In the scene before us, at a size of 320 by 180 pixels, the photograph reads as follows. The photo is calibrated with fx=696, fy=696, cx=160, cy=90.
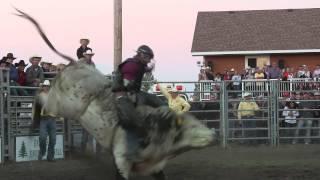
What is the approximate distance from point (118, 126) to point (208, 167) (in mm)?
3459

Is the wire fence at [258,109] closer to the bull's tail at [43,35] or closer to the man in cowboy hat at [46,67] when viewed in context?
the man in cowboy hat at [46,67]

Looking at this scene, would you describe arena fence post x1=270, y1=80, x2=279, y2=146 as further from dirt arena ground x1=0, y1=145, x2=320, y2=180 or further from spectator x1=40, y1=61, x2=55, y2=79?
spectator x1=40, y1=61, x2=55, y2=79

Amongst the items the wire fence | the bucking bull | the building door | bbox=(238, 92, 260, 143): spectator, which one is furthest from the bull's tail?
the building door

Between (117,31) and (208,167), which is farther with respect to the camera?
(117,31)

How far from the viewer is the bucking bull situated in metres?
9.14

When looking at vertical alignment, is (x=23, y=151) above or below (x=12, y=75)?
below

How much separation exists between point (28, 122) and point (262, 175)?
19.3ft

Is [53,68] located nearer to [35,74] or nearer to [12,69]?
[35,74]

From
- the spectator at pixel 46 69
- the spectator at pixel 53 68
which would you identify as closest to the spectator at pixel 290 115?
the spectator at pixel 53 68

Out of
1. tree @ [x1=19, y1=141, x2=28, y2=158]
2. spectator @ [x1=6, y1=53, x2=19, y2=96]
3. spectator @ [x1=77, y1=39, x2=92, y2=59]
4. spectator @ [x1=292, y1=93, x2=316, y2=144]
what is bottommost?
tree @ [x1=19, y1=141, x2=28, y2=158]

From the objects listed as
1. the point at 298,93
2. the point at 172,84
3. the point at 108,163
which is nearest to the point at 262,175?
the point at 108,163

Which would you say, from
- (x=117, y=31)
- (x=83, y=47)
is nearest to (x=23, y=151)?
(x=83, y=47)

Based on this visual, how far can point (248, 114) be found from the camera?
18.9 meters

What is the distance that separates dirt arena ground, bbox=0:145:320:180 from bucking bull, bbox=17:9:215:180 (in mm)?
1280
